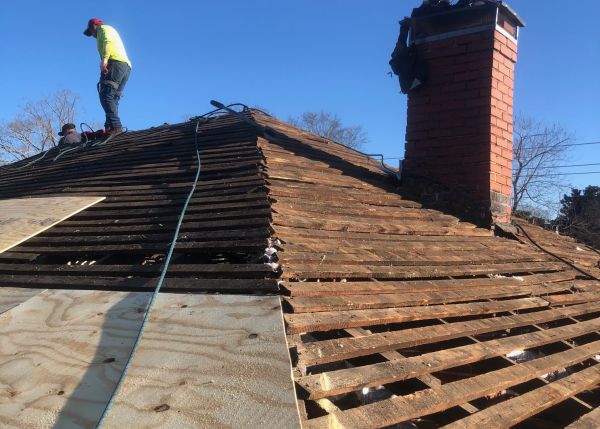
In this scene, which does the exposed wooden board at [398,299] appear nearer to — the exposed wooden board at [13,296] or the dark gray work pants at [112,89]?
the exposed wooden board at [13,296]

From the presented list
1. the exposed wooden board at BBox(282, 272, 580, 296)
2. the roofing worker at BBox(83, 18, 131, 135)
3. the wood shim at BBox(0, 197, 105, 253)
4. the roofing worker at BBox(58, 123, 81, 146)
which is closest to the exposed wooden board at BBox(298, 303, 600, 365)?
the exposed wooden board at BBox(282, 272, 580, 296)

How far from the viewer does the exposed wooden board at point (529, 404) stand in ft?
7.33

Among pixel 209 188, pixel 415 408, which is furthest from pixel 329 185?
pixel 415 408

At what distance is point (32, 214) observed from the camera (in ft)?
14.7

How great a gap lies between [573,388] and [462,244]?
1924mm

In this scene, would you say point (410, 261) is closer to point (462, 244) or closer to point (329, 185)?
point (462, 244)

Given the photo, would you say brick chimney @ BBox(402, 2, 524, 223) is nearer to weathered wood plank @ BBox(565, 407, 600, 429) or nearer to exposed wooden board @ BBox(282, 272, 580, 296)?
exposed wooden board @ BBox(282, 272, 580, 296)

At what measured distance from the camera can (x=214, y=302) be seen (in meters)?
2.60

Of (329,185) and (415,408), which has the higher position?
(329,185)

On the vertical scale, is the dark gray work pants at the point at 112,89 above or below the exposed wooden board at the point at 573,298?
above

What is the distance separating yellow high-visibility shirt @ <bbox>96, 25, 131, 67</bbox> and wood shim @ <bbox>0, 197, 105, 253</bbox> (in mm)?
3562

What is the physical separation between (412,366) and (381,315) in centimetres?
41

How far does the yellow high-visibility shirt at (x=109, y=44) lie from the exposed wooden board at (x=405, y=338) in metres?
6.90

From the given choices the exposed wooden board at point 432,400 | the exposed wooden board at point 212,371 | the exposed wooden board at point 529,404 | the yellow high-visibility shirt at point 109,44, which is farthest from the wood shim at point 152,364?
the yellow high-visibility shirt at point 109,44
